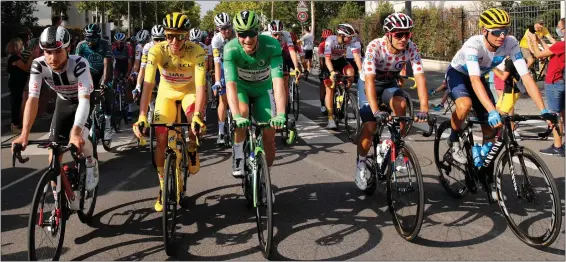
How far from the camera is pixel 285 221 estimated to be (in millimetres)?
5238

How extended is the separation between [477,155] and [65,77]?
13.2 ft

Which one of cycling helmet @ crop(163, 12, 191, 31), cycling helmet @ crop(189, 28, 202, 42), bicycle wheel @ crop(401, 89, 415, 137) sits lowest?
bicycle wheel @ crop(401, 89, 415, 137)

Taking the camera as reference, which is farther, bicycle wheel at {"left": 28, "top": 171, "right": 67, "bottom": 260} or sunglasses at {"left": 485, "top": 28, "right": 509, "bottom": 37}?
sunglasses at {"left": 485, "top": 28, "right": 509, "bottom": 37}

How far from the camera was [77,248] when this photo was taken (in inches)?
181

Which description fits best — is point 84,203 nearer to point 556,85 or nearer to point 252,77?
point 252,77

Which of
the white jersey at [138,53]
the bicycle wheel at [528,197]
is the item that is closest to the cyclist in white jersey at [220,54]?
the white jersey at [138,53]

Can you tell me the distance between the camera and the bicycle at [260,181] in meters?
4.20

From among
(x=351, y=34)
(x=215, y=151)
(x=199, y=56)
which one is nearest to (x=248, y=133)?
(x=199, y=56)

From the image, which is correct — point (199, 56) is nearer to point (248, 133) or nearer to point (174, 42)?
point (174, 42)

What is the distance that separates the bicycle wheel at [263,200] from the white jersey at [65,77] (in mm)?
1671

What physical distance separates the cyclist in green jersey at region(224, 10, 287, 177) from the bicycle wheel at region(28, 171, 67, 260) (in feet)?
5.32

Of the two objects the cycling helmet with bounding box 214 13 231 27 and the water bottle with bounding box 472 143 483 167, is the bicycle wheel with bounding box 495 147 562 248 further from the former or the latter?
the cycling helmet with bounding box 214 13 231 27

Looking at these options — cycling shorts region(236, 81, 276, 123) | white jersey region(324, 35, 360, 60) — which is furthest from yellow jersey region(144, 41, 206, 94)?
white jersey region(324, 35, 360, 60)

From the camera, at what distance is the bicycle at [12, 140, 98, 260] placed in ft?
13.0
